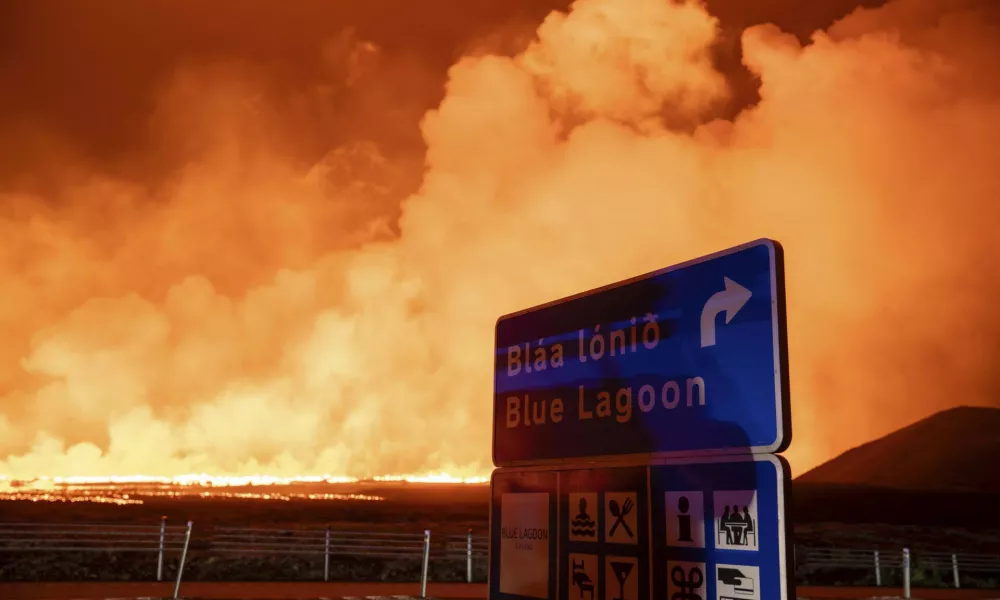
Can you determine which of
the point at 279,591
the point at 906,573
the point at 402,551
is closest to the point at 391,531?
the point at 402,551

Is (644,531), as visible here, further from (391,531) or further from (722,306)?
(391,531)

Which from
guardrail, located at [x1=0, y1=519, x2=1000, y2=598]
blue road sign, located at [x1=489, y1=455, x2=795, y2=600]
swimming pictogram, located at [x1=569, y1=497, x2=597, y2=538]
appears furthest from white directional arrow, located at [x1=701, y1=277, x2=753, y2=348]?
guardrail, located at [x1=0, y1=519, x2=1000, y2=598]

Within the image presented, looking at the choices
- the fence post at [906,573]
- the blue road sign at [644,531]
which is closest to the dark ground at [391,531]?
the blue road sign at [644,531]

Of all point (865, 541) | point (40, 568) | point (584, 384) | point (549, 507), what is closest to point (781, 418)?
point (584, 384)

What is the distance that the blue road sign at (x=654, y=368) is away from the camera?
220cm

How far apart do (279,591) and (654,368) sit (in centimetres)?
1541

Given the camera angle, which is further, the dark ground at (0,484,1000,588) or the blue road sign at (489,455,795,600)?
the dark ground at (0,484,1000,588)

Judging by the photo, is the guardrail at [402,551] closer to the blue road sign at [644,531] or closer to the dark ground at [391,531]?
the dark ground at [391,531]

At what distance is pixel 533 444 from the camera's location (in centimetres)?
317

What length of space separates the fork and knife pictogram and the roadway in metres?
13.8

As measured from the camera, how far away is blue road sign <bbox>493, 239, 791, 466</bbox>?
7.20 feet

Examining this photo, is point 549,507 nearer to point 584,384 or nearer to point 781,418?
point 584,384

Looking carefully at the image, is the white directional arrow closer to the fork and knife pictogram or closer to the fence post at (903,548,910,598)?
the fork and knife pictogram

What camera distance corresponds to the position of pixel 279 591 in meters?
16.3
